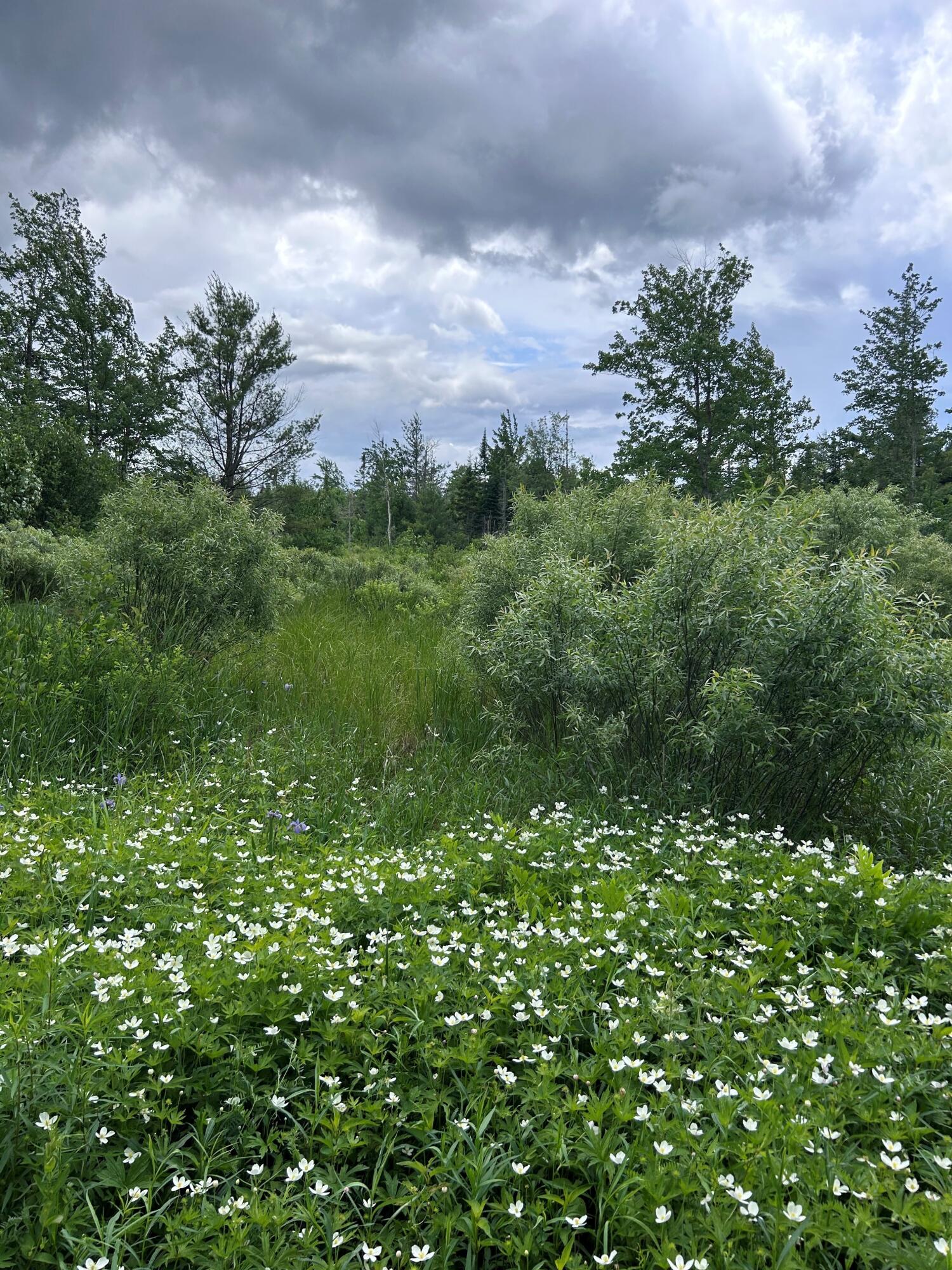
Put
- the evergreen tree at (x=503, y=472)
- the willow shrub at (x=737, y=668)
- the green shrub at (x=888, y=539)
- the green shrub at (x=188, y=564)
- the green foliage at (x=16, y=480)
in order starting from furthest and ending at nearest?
the evergreen tree at (x=503, y=472) → the green foliage at (x=16, y=480) → the green shrub at (x=888, y=539) → the green shrub at (x=188, y=564) → the willow shrub at (x=737, y=668)

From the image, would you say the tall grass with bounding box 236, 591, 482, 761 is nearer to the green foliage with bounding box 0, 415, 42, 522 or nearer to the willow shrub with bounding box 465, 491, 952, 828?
the willow shrub with bounding box 465, 491, 952, 828

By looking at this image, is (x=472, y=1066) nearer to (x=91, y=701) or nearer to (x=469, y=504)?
(x=91, y=701)

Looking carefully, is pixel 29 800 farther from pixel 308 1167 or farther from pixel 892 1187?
pixel 892 1187

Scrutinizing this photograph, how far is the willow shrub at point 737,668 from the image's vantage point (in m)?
3.40

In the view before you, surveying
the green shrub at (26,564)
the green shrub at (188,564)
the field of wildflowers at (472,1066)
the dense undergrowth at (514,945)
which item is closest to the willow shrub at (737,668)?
the dense undergrowth at (514,945)

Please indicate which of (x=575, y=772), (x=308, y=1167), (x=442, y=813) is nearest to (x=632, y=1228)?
(x=308, y=1167)

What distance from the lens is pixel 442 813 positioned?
4.04 m

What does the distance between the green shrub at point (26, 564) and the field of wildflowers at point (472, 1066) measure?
21.1 feet

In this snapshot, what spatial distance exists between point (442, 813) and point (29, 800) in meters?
2.17

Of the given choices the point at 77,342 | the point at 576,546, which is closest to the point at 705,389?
the point at 576,546

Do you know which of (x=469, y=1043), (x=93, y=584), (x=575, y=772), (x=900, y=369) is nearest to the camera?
(x=469, y=1043)

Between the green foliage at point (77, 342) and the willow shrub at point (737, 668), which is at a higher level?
the green foliage at point (77, 342)

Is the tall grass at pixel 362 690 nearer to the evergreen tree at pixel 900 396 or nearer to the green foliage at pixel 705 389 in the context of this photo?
the green foliage at pixel 705 389

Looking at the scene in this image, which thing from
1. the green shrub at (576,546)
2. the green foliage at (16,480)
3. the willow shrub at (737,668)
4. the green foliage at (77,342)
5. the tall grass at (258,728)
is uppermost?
the green foliage at (77,342)
